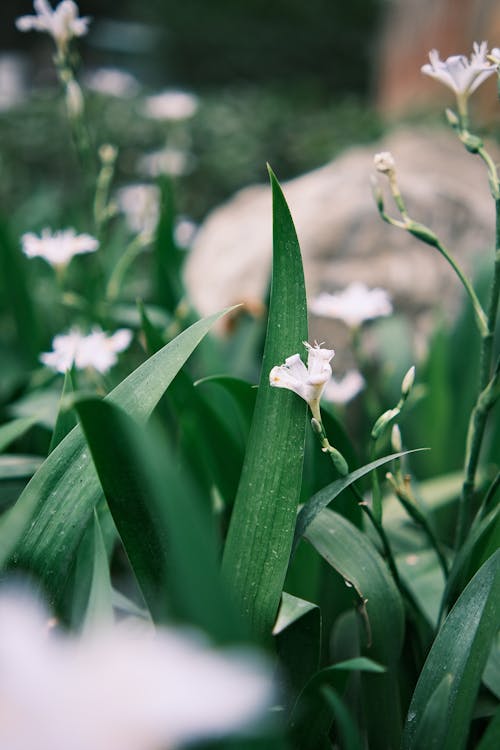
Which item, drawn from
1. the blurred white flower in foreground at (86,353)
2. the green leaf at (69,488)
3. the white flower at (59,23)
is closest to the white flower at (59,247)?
the blurred white flower in foreground at (86,353)

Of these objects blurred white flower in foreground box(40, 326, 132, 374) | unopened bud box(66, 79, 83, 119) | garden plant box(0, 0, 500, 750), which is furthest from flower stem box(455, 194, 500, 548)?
unopened bud box(66, 79, 83, 119)

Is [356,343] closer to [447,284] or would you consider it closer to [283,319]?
[283,319]

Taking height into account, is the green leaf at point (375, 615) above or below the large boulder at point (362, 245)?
below

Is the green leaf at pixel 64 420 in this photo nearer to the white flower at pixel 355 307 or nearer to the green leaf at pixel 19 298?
the white flower at pixel 355 307

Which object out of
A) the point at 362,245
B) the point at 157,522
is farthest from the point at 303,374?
the point at 362,245

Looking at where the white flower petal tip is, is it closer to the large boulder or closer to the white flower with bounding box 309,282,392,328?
the white flower with bounding box 309,282,392,328

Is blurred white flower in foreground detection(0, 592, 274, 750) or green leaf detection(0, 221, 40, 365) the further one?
green leaf detection(0, 221, 40, 365)

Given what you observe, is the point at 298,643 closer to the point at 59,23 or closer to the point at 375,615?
the point at 375,615
